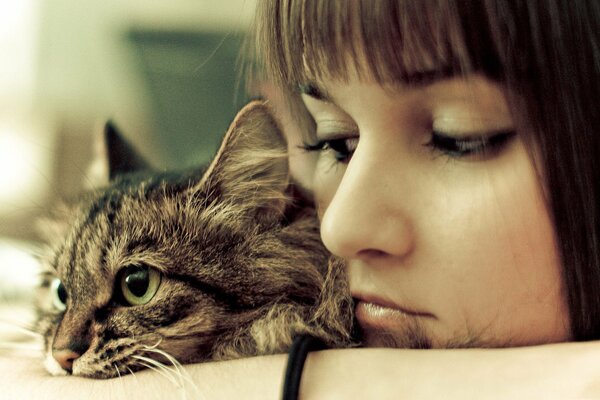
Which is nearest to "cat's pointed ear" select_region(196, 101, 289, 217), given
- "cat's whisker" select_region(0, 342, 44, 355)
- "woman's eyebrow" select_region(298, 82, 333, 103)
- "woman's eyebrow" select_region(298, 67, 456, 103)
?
"woman's eyebrow" select_region(298, 82, 333, 103)

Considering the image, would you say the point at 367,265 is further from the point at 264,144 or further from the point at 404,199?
the point at 264,144

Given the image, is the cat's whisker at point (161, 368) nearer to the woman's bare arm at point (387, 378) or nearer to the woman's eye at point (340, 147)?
the woman's bare arm at point (387, 378)

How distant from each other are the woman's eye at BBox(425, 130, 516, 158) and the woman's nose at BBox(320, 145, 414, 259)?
0.07 metres

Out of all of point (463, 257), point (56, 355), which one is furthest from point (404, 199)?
point (56, 355)

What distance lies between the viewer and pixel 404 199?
2.76ft

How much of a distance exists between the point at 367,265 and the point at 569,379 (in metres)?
0.32

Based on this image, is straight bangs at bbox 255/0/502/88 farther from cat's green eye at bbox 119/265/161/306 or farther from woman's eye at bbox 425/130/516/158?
cat's green eye at bbox 119/265/161/306

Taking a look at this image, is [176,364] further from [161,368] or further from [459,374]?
[459,374]

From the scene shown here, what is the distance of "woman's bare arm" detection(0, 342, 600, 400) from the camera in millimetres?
695

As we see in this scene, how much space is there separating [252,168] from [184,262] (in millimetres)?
217

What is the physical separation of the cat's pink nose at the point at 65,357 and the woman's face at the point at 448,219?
18.8 inches

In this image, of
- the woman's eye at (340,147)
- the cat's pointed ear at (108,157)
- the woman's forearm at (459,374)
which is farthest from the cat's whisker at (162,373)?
the cat's pointed ear at (108,157)

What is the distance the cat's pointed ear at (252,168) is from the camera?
1.10 metres

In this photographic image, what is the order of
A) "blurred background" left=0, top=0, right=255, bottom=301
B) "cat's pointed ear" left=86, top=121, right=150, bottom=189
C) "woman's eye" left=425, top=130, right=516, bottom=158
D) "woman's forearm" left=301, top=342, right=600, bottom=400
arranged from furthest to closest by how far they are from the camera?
1. "blurred background" left=0, top=0, right=255, bottom=301
2. "cat's pointed ear" left=86, top=121, right=150, bottom=189
3. "woman's eye" left=425, top=130, right=516, bottom=158
4. "woman's forearm" left=301, top=342, right=600, bottom=400
